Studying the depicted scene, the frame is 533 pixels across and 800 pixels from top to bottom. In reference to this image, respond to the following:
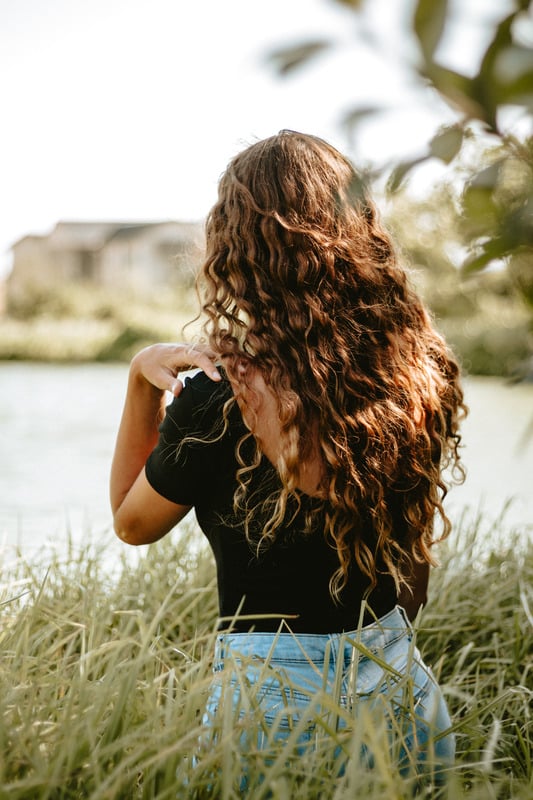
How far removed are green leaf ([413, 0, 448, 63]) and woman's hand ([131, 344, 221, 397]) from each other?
697mm

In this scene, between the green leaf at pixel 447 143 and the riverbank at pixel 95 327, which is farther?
the riverbank at pixel 95 327

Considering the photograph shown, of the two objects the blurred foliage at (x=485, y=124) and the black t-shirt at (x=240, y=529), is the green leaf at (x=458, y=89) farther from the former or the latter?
the black t-shirt at (x=240, y=529)

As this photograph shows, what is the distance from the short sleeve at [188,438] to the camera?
105 cm

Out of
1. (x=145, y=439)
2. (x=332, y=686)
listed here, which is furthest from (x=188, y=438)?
(x=332, y=686)

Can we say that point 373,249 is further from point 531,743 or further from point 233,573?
point 531,743

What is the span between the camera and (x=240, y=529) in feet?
3.61

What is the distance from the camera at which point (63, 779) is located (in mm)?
813

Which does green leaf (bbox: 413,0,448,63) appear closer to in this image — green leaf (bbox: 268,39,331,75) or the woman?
green leaf (bbox: 268,39,331,75)

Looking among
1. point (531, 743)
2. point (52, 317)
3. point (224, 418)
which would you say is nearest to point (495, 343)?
point (224, 418)

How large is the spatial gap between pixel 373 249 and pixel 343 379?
0.78 feet

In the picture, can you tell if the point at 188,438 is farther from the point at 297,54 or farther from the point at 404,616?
the point at 297,54

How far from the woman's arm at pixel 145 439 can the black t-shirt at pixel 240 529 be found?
36 millimetres

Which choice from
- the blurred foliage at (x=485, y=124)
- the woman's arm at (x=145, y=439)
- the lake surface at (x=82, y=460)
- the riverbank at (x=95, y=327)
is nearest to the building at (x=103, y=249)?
the riverbank at (x=95, y=327)

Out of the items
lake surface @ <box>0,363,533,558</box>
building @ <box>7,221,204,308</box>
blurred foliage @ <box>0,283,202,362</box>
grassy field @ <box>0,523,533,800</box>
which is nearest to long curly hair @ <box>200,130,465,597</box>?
grassy field @ <box>0,523,533,800</box>
